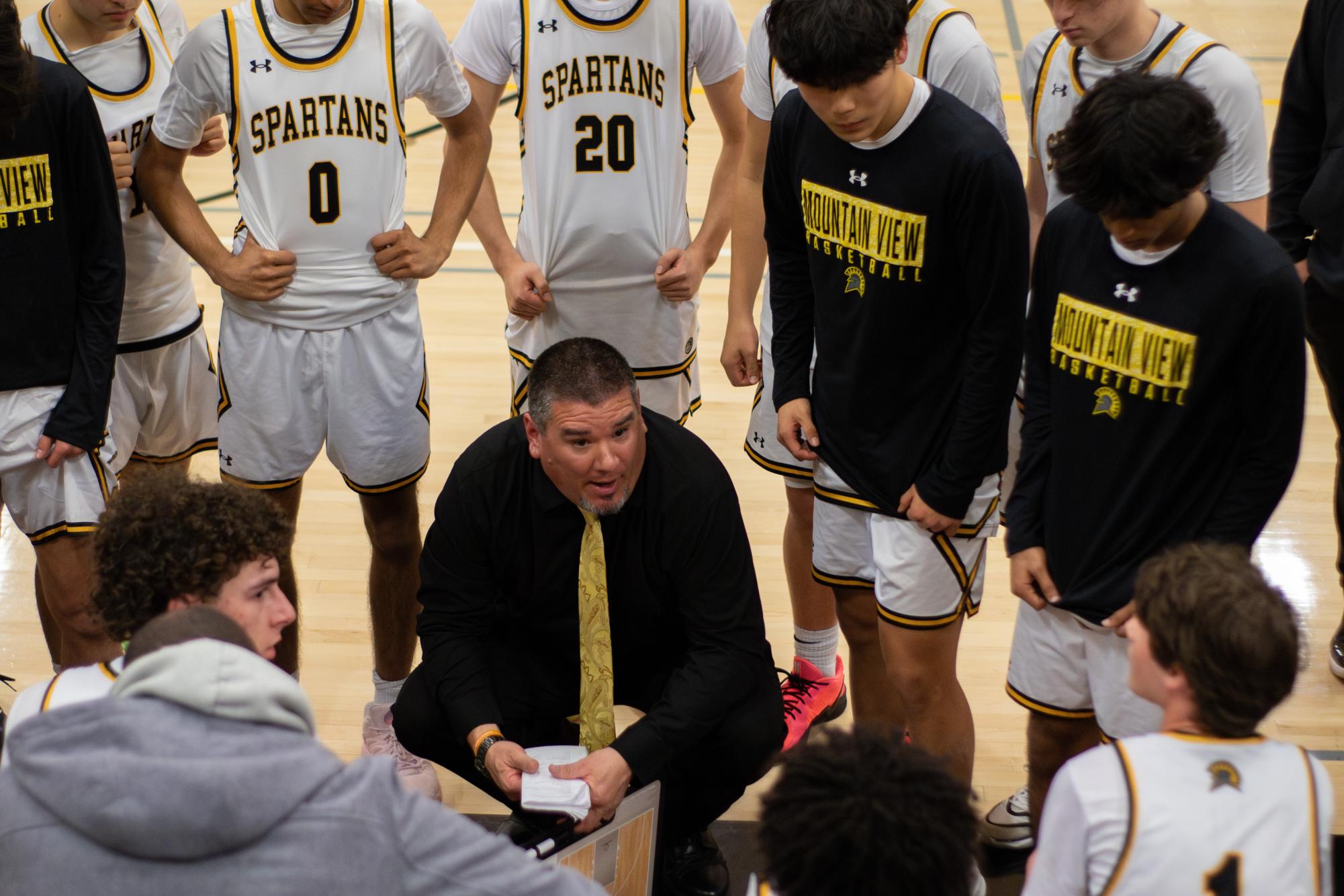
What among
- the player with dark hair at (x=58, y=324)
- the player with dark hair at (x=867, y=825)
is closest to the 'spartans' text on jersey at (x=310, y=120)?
the player with dark hair at (x=58, y=324)

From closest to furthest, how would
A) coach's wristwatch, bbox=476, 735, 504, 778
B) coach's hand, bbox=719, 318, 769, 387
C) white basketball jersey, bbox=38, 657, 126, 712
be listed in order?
white basketball jersey, bbox=38, 657, 126, 712 → coach's wristwatch, bbox=476, 735, 504, 778 → coach's hand, bbox=719, 318, 769, 387

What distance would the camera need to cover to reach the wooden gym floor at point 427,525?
3.84 m

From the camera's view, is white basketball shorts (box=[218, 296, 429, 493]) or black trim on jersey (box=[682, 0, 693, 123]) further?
black trim on jersey (box=[682, 0, 693, 123])

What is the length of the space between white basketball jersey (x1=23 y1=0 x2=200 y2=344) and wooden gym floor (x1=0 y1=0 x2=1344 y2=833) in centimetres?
73

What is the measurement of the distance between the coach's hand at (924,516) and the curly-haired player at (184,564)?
1326 millimetres

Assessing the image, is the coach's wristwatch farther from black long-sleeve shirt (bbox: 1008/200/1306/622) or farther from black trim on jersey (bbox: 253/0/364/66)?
black trim on jersey (bbox: 253/0/364/66)

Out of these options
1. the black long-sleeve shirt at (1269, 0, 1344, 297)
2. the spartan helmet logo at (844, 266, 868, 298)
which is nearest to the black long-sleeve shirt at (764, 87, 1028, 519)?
the spartan helmet logo at (844, 266, 868, 298)

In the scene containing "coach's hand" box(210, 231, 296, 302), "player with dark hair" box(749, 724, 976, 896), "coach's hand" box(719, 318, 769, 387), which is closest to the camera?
"player with dark hair" box(749, 724, 976, 896)

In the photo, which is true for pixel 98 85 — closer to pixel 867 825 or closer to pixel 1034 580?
pixel 1034 580

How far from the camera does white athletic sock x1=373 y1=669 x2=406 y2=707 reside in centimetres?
380

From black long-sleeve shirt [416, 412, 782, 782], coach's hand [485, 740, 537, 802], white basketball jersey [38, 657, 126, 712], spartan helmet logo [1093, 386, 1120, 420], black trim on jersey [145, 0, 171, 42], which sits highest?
black trim on jersey [145, 0, 171, 42]

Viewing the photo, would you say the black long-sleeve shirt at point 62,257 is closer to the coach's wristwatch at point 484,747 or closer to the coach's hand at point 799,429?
the coach's wristwatch at point 484,747

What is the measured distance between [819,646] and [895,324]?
1193mm

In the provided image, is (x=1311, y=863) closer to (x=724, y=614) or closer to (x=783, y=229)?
(x=724, y=614)
